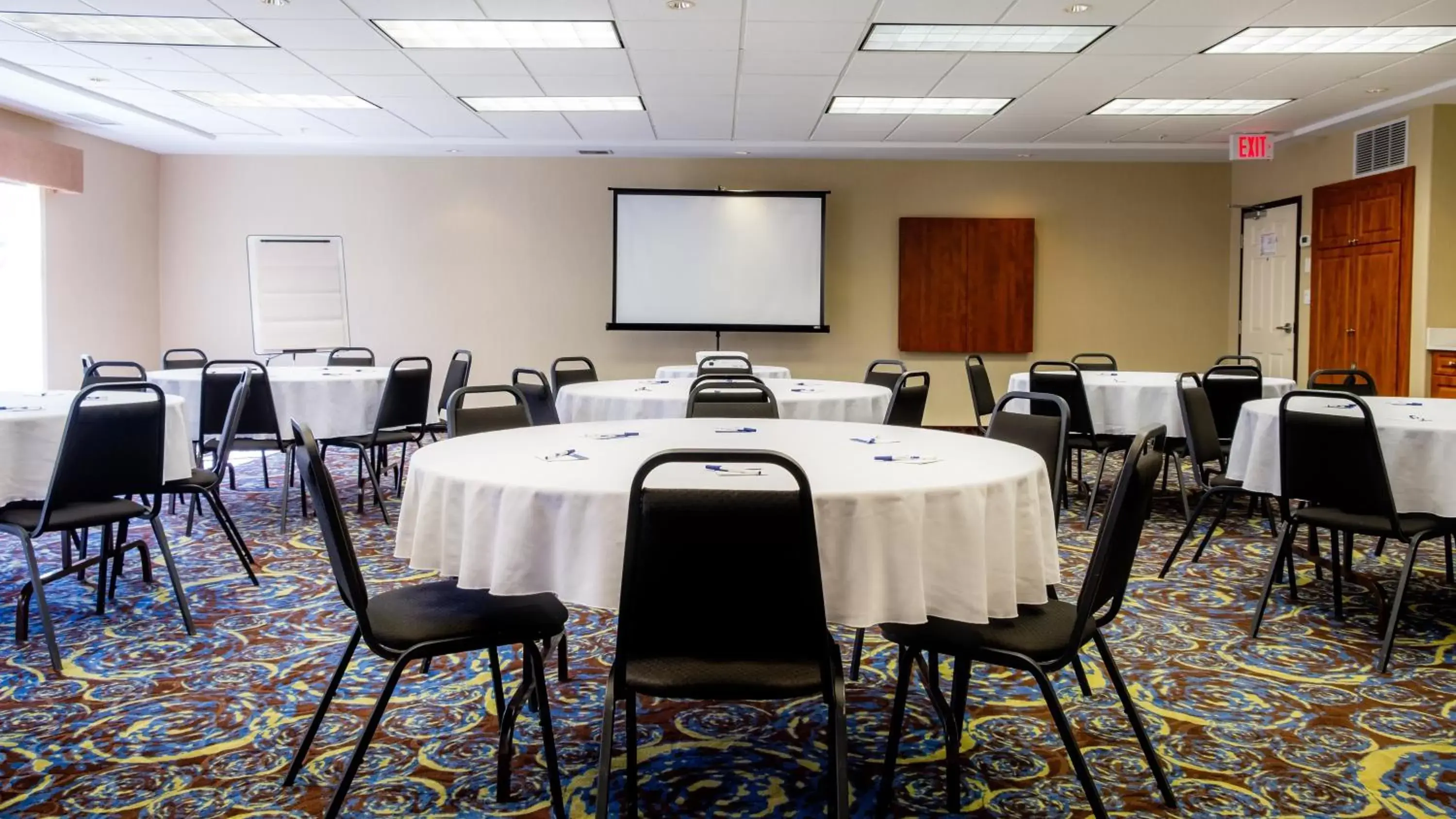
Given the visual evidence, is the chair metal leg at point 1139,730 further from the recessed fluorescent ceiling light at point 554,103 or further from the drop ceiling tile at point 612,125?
the drop ceiling tile at point 612,125

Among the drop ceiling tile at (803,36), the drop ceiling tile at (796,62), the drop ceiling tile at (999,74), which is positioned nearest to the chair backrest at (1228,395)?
the drop ceiling tile at (999,74)

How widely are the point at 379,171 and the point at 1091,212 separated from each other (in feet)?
24.8

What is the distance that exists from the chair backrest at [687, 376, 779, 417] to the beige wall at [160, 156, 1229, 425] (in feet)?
20.0

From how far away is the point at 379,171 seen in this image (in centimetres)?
984

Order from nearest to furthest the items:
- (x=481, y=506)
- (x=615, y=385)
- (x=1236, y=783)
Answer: (x=481, y=506)
(x=1236, y=783)
(x=615, y=385)

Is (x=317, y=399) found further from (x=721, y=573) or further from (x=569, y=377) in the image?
(x=721, y=573)

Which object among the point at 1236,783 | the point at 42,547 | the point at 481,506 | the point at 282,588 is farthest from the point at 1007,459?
the point at 42,547

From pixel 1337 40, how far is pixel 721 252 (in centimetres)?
553

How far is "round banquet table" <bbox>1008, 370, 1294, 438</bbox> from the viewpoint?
18.0 feet

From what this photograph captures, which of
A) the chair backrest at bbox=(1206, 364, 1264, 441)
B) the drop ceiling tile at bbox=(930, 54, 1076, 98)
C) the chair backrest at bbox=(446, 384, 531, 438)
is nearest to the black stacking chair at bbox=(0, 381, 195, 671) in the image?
the chair backrest at bbox=(446, 384, 531, 438)

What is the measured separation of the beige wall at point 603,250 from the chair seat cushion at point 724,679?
27.7 ft

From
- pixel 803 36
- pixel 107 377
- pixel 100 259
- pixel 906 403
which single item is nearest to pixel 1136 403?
pixel 906 403

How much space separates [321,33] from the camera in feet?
18.8

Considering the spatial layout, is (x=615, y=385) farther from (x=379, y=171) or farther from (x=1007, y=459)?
(x=379, y=171)
